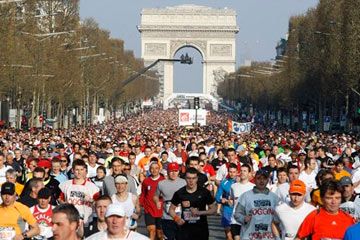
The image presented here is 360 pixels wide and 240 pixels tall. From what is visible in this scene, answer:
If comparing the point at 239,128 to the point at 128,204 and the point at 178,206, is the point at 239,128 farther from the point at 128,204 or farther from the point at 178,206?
the point at 178,206

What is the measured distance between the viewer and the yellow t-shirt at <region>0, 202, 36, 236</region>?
12.9 meters

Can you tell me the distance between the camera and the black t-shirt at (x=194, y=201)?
1416 cm

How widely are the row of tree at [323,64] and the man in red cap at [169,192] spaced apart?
46.0m

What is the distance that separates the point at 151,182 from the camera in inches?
684

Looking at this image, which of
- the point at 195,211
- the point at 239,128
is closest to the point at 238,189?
the point at 195,211

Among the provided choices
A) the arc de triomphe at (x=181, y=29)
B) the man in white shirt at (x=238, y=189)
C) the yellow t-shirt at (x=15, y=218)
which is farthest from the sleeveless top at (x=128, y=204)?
the arc de triomphe at (x=181, y=29)

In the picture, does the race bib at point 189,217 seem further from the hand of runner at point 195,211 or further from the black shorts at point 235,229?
the black shorts at point 235,229

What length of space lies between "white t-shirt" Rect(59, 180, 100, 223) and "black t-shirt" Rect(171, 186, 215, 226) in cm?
143

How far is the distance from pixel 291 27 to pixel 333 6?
104ft

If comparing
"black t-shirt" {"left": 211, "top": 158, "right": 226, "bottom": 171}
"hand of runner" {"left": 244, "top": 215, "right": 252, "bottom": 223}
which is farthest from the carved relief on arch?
"hand of runner" {"left": 244, "top": 215, "right": 252, "bottom": 223}

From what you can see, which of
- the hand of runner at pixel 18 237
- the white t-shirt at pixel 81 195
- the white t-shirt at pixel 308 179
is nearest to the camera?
the hand of runner at pixel 18 237

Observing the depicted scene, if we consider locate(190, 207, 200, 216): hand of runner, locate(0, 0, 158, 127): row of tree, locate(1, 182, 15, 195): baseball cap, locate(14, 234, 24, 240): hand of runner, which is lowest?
locate(14, 234, 24, 240): hand of runner

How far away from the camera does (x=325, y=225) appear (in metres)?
11.4

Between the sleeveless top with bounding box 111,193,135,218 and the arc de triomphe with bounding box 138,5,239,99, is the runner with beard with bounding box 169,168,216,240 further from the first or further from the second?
the arc de triomphe with bounding box 138,5,239,99
